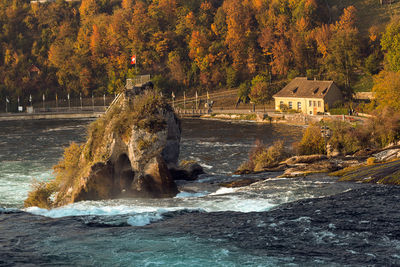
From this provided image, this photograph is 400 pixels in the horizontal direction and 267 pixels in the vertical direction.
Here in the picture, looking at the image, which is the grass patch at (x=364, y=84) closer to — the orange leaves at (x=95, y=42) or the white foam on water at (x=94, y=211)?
the orange leaves at (x=95, y=42)

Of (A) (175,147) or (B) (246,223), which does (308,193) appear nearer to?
(B) (246,223)

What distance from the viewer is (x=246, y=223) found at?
34594 millimetres

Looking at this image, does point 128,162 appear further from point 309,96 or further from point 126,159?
point 309,96

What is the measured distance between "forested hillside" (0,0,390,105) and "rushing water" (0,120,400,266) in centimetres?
9063

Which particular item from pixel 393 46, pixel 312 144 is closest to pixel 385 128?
pixel 312 144

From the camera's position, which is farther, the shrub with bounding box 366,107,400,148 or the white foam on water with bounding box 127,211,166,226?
the shrub with bounding box 366,107,400,148

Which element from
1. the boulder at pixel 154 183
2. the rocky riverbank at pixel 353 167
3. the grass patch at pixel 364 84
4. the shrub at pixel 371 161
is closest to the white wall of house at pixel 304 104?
the grass patch at pixel 364 84

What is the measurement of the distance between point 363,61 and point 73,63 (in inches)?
3449

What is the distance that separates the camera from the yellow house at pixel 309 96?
11219 centimetres

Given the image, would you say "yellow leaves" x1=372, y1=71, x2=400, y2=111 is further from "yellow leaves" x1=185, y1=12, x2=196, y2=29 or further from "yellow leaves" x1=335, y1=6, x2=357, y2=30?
"yellow leaves" x1=185, y1=12, x2=196, y2=29

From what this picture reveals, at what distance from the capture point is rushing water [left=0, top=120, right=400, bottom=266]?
95.8ft

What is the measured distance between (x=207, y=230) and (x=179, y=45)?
13819cm

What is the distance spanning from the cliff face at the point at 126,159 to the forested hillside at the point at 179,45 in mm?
87112

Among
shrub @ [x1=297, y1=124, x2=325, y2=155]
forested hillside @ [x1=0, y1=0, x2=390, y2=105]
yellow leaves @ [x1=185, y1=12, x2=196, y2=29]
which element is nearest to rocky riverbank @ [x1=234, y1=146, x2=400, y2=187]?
shrub @ [x1=297, y1=124, x2=325, y2=155]
